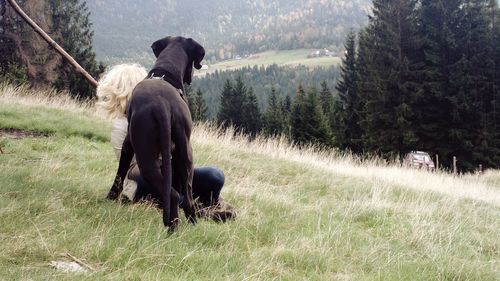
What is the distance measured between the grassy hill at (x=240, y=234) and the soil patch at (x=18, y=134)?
85cm

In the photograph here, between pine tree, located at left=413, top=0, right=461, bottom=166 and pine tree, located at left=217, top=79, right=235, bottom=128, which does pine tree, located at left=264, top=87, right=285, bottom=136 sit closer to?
pine tree, located at left=217, top=79, right=235, bottom=128

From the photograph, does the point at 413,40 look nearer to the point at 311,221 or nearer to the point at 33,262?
the point at 311,221

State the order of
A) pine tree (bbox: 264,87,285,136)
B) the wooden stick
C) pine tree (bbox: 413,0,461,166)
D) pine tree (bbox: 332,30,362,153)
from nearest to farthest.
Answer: the wooden stick
pine tree (bbox: 413,0,461,166)
pine tree (bbox: 332,30,362,153)
pine tree (bbox: 264,87,285,136)

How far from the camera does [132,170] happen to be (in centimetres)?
407

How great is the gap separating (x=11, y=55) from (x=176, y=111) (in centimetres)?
1842

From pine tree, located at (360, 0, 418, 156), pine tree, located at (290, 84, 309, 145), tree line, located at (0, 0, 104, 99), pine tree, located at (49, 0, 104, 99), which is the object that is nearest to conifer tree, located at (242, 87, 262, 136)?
pine tree, located at (290, 84, 309, 145)

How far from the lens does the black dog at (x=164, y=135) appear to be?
3.22 metres

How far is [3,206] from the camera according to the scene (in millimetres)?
3463

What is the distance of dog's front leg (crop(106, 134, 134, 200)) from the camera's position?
3794 millimetres

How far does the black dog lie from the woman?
0.43 m

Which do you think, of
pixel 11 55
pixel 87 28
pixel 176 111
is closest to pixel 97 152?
pixel 176 111

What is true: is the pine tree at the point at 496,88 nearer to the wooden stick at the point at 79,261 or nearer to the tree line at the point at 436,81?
the tree line at the point at 436,81

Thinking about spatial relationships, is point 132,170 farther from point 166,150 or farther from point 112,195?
point 166,150

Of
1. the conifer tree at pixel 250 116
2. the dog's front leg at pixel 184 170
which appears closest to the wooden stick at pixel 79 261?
the dog's front leg at pixel 184 170
